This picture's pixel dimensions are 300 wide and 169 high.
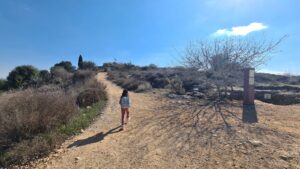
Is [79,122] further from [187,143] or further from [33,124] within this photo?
[187,143]

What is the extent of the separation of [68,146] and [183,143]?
9.74 feet

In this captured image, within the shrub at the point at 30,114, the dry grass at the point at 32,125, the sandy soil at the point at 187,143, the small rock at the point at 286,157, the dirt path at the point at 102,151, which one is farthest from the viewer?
the shrub at the point at 30,114

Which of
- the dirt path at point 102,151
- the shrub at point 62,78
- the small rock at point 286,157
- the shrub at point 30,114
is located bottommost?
the dirt path at point 102,151

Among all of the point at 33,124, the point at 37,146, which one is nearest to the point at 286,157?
the point at 37,146

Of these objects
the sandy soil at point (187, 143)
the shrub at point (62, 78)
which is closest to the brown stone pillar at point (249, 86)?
the sandy soil at point (187, 143)

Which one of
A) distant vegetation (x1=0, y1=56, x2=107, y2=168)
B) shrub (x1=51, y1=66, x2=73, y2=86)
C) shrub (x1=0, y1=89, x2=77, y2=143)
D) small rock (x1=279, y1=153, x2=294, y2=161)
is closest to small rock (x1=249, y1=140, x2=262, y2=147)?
small rock (x1=279, y1=153, x2=294, y2=161)

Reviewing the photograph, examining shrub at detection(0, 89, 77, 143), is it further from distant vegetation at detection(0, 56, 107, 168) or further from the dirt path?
the dirt path

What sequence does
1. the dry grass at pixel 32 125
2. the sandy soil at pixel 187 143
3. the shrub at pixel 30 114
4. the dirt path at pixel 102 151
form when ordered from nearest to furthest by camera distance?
the sandy soil at pixel 187 143
the dirt path at pixel 102 151
the dry grass at pixel 32 125
the shrub at pixel 30 114

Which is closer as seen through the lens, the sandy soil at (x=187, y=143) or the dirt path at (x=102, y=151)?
the sandy soil at (x=187, y=143)

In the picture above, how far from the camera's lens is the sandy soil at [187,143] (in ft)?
18.3

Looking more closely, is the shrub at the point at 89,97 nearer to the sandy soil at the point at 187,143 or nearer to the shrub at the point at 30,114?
the sandy soil at the point at 187,143

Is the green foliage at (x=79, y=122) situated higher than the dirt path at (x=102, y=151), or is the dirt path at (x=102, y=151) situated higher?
the green foliage at (x=79, y=122)

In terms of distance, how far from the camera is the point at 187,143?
6656 millimetres

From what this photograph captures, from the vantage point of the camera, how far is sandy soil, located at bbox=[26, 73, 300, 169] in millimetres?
5570
